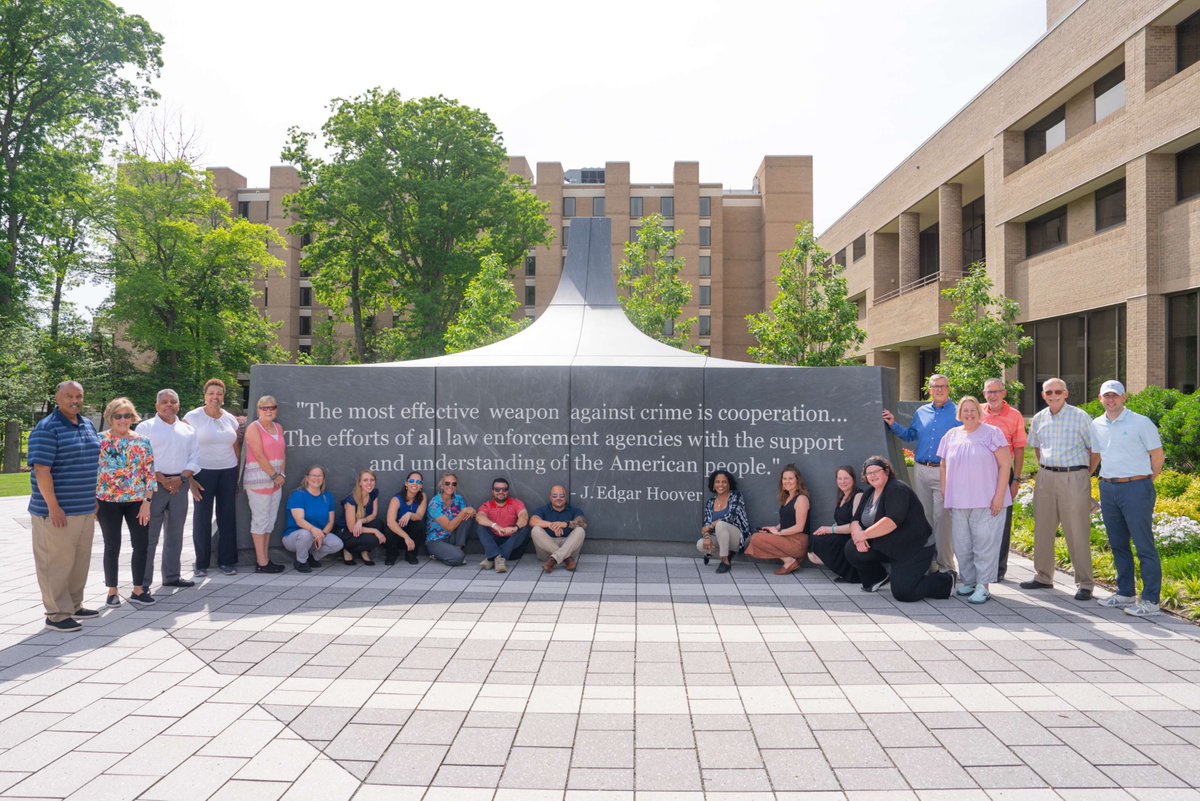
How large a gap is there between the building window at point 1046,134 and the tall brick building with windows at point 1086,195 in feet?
0.16

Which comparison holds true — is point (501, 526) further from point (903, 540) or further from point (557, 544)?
point (903, 540)

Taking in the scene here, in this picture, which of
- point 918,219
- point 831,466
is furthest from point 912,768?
point 918,219

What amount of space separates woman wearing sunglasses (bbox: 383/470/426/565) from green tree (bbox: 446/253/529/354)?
1661 centimetres

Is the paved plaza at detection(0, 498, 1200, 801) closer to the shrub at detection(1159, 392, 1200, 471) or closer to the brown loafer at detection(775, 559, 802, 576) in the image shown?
the brown loafer at detection(775, 559, 802, 576)

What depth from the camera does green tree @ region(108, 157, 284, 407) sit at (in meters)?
33.9

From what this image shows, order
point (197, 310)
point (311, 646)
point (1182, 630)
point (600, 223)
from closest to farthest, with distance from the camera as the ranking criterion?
point (311, 646) < point (1182, 630) < point (600, 223) < point (197, 310)

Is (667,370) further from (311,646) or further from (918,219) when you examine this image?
(918,219)

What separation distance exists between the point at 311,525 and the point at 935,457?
6.82m

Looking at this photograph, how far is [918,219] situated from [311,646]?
1259 inches

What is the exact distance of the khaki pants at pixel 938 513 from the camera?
316 inches

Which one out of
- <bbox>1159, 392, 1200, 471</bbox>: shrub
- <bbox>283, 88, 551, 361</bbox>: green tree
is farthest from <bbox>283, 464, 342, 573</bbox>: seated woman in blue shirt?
<bbox>283, 88, 551, 361</bbox>: green tree

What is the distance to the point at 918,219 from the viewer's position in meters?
32.0

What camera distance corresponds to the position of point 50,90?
2595 centimetres

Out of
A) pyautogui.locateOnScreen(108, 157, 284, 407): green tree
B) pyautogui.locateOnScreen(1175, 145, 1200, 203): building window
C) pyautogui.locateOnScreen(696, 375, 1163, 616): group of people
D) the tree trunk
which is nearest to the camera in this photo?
pyautogui.locateOnScreen(696, 375, 1163, 616): group of people
